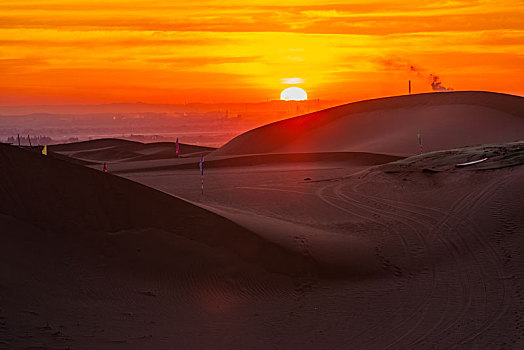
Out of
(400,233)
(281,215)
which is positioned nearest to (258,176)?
(281,215)

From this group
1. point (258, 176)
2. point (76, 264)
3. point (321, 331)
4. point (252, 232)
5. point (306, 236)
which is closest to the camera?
point (321, 331)

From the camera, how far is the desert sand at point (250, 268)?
952cm

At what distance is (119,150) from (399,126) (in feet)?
146

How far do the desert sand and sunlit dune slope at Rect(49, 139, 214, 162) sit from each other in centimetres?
5647

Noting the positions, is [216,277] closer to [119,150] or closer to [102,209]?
→ [102,209]

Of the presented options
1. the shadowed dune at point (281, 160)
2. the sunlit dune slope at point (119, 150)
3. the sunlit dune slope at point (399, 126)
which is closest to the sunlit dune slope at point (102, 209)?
the shadowed dune at point (281, 160)

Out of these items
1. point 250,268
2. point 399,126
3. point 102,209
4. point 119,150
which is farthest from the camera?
point 119,150

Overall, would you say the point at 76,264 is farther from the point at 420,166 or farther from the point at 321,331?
the point at 420,166

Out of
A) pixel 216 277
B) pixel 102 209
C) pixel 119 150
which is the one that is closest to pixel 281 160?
pixel 102 209

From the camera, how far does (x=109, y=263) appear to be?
11539 millimetres

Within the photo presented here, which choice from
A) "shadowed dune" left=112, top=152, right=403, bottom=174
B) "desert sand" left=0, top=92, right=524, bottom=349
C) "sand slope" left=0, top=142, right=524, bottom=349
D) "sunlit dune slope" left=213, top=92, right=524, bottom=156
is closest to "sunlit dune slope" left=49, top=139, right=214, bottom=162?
"sunlit dune slope" left=213, top=92, right=524, bottom=156

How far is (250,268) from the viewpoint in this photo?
42.2 ft

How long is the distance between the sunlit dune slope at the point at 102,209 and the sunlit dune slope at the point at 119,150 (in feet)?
189

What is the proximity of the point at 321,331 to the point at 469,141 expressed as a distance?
46.3m
